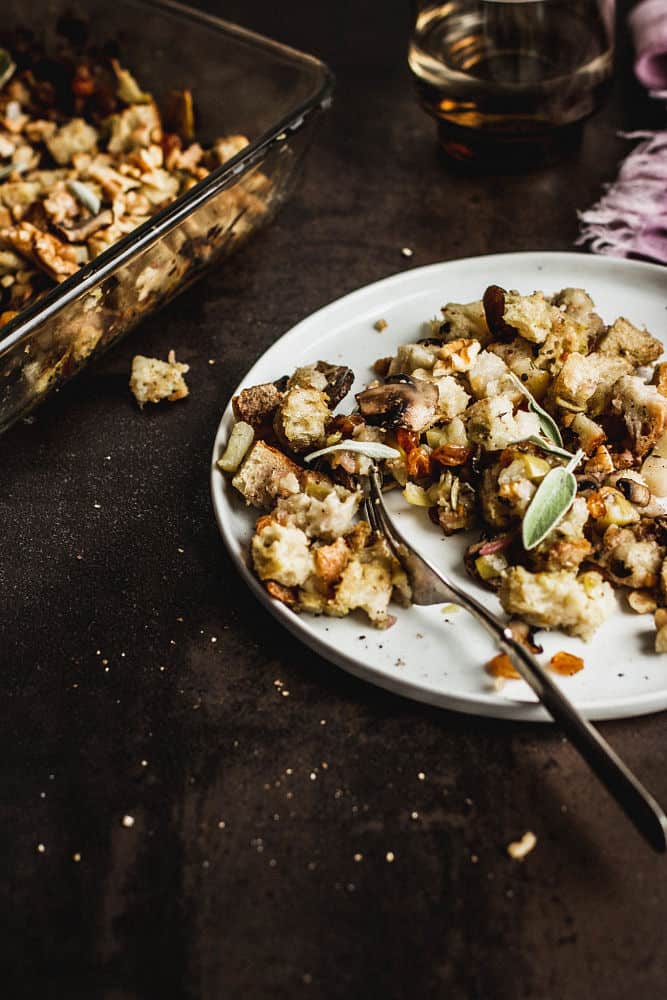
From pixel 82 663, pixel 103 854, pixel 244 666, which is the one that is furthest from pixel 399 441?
pixel 103 854

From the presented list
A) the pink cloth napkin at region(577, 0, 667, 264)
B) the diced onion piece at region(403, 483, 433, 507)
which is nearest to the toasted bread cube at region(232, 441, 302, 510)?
the diced onion piece at region(403, 483, 433, 507)

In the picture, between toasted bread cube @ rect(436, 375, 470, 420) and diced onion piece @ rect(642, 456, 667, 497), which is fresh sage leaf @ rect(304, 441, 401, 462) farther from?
diced onion piece @ rect(642, 456, 667, 497)

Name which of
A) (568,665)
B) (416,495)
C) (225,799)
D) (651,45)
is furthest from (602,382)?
(651,45)

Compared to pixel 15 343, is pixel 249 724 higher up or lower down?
lower down

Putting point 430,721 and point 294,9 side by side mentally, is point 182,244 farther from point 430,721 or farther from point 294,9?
point 294,9

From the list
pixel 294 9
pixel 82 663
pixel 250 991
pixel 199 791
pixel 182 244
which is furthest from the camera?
pixel 294 9

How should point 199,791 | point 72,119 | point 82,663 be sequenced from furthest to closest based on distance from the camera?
point 72,119, point 82,663, point 199,791
